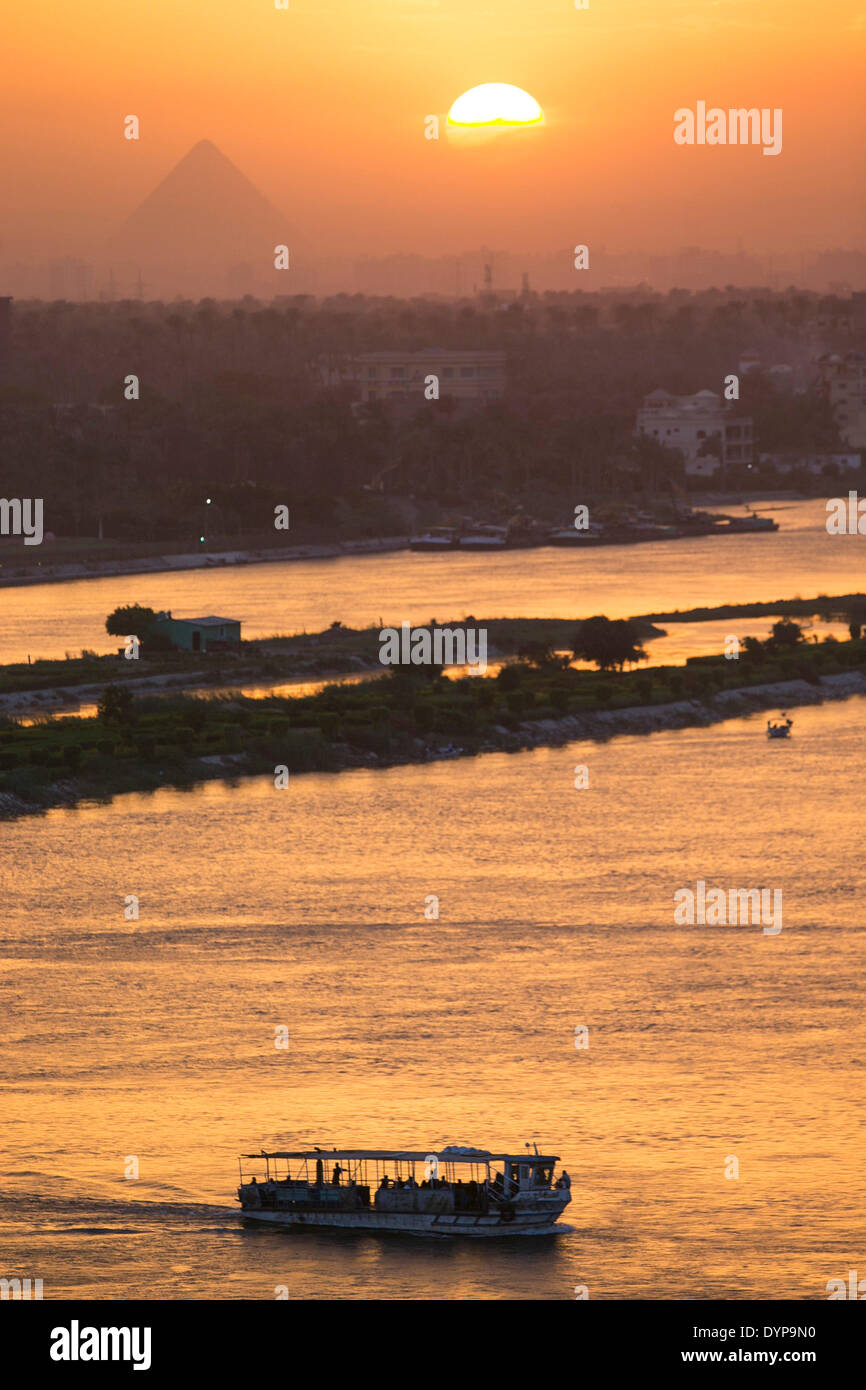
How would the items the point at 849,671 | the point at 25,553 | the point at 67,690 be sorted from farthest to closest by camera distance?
the point at 25,553 → the point at 849,671 → the point at 67,690

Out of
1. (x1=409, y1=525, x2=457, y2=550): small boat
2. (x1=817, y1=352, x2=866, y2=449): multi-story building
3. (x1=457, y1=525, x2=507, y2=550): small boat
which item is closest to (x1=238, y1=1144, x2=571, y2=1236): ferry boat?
(x1=457, y1=525, x2=507, y2=550): small boat

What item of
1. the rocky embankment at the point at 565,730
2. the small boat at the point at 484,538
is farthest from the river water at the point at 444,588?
the rocky embankment at the point at 565,730

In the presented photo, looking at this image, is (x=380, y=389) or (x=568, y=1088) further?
(x=380, y=389)

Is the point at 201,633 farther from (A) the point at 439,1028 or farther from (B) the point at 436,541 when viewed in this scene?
(B) the point at 436,541

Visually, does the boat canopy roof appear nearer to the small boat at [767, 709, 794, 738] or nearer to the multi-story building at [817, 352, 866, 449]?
the small boat at [767, 709, 794, 738]
